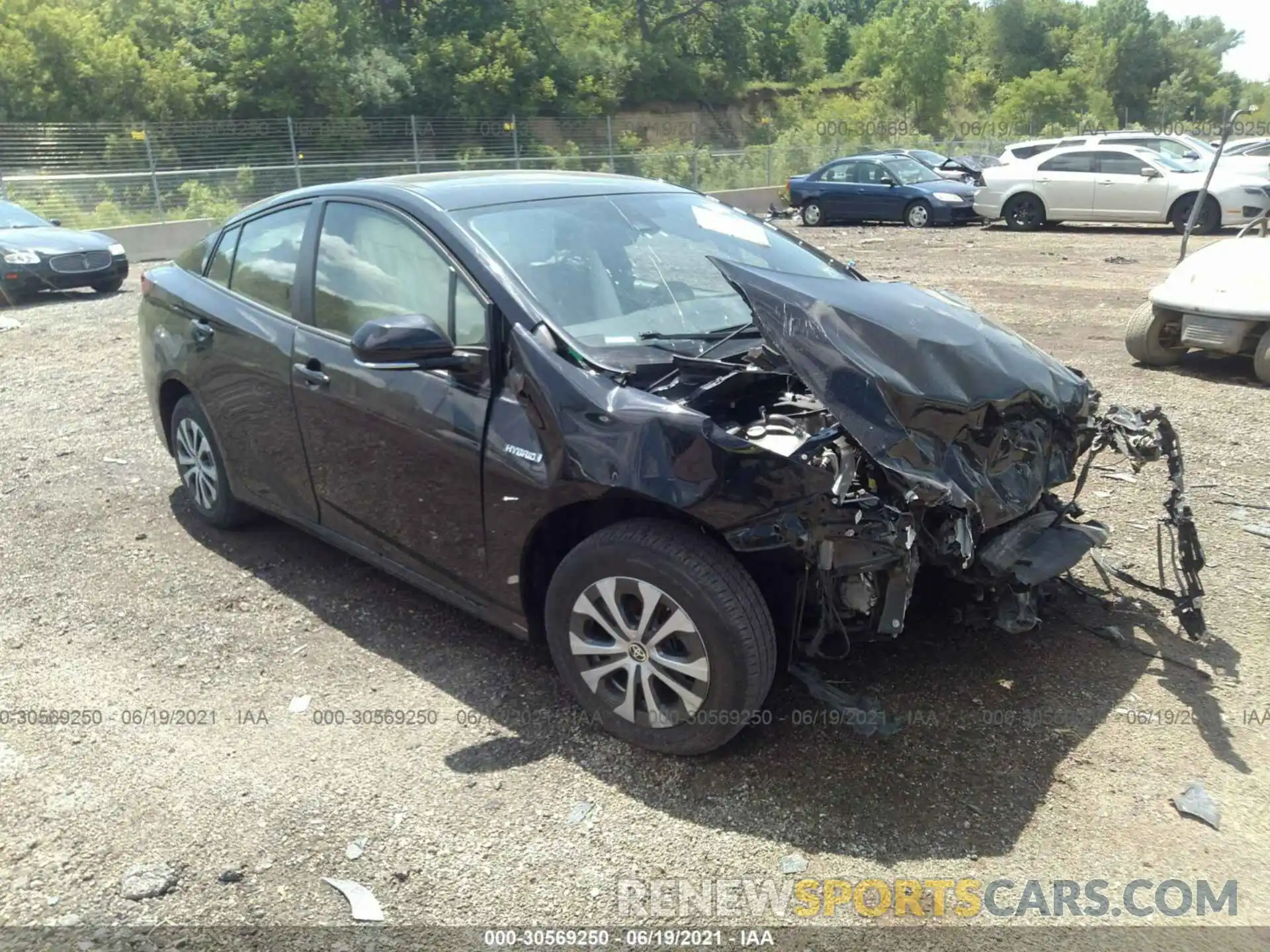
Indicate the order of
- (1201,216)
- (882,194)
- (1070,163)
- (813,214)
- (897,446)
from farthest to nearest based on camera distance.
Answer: (813,214)
(882,194)
(1070,163)
(1201,216)
(897,446)

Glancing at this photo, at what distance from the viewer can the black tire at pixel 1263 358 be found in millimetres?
7160

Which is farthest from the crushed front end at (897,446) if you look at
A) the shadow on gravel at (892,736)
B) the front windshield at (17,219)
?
the front windshield at (17,219)

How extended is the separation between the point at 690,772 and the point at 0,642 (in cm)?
302

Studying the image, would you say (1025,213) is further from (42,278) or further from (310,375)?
(310,375)

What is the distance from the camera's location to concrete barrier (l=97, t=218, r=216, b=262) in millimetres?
19391

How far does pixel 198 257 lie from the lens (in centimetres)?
504

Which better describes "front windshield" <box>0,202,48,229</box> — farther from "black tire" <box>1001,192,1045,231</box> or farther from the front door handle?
"black tire" <box>1001,192,1045,231</box>

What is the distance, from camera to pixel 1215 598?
4176mm

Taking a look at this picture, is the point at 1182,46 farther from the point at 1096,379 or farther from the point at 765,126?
the point at 1096,379

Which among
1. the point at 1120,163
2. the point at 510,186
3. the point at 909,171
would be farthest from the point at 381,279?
the point at 909,171

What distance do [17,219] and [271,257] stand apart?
39.7 ft

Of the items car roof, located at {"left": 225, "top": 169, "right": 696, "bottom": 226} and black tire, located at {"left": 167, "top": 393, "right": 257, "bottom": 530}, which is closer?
car roof, located at {"left": 225, "top": 169, "right": 696, "bottom": 226}

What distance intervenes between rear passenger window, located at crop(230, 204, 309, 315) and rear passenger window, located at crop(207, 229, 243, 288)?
4 centimetres

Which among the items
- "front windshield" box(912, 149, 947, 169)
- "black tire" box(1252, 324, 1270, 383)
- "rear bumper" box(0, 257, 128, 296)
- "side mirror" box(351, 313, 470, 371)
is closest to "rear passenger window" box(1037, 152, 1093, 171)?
"front windshield" box(912, 149, 947, 169)
